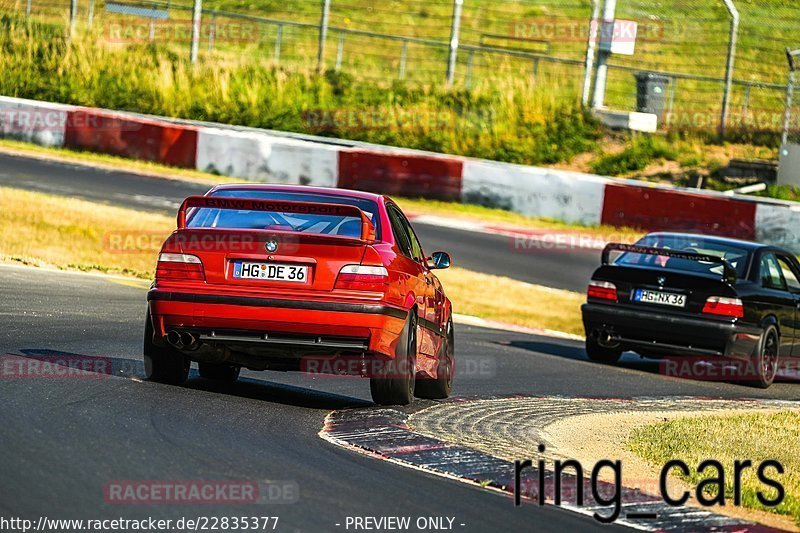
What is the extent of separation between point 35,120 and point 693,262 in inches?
675

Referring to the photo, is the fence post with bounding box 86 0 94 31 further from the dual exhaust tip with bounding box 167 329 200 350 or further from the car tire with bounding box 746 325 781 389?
the dual exhaust tip with bounding box 167 329 200 350

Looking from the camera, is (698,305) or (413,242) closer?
(413,242)

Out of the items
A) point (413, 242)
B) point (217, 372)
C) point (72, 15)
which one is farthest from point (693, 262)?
point (72, 15)

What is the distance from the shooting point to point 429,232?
893 inches

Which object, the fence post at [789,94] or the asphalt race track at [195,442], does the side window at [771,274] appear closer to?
the asphalt race track at [195,442]

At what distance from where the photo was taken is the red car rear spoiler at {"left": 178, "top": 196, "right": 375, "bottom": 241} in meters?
8.72

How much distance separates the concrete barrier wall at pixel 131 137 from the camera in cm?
2736

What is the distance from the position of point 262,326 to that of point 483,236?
14993 millimetres

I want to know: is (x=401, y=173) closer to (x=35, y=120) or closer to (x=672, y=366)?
(x=35, y=120)

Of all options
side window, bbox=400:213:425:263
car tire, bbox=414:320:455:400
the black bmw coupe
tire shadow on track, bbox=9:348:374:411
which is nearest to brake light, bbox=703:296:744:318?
the black bmw coupe

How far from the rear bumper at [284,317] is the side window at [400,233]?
35.2 inches

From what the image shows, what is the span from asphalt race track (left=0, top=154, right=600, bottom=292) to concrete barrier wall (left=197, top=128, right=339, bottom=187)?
1.46 m

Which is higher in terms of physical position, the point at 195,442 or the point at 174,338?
the point at 174,338

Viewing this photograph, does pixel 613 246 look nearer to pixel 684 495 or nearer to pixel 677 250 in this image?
pixel 677 250
